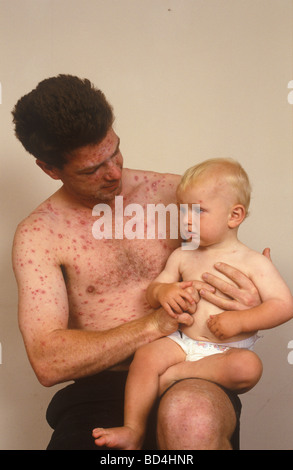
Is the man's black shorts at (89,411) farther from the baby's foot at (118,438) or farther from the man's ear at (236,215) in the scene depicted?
the man's ear at (236,215)

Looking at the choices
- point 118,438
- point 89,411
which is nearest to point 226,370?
point 118,438

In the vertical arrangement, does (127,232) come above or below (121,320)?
above

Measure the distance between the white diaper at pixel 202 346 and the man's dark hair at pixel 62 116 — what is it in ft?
1.54

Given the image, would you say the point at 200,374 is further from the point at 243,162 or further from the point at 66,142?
the point at 243,162

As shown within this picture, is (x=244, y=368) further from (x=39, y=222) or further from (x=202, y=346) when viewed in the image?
(x=39, y=222)

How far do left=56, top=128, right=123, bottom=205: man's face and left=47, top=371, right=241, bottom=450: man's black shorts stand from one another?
17.1 inches

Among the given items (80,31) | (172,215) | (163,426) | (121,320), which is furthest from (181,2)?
(163,426)

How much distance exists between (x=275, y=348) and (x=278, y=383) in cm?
13

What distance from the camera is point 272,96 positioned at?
6.88 ft

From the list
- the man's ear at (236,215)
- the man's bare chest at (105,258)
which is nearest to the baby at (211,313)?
the man's ear at (236,215)

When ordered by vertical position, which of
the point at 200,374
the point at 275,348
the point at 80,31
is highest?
the point at 80,31

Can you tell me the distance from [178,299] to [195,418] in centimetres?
25

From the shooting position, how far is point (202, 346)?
1193 millimetres
